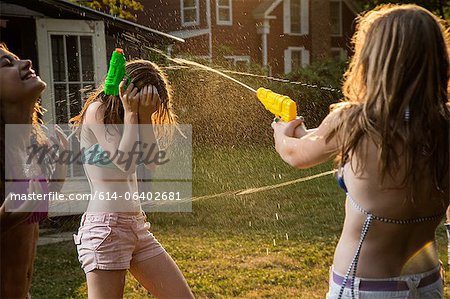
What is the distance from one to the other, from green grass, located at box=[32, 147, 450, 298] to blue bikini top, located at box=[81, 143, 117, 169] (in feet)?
7.56

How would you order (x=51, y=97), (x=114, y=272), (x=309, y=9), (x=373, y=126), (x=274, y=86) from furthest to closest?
(x=309, y=9)
(x=274, y=86)
(x=51, y=97)
(x=114, y=272)
(x=373, y=126)

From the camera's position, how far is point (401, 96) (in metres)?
2.25

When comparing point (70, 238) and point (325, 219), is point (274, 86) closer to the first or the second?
point (325, 219)

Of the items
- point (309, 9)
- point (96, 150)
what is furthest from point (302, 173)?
point (309, 9)

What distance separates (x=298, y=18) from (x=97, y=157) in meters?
21.3

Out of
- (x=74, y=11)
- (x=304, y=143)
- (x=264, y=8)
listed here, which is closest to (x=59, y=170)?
(x=304, y=143)

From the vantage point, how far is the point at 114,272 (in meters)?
3.38

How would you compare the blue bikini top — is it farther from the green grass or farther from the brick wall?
the brick wall

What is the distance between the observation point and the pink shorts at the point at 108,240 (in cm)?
337

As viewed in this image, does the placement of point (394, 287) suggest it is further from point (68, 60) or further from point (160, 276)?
point (68, 60)

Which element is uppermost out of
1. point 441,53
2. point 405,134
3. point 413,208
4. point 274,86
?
point 441,53

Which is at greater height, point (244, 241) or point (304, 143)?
point (304, 143)

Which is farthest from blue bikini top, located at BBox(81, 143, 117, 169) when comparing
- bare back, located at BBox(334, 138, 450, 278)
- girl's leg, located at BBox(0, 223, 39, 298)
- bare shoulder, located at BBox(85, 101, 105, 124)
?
bare back, located at BBox(334, 138, 450, 278)

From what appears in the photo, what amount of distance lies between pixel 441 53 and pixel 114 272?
5.90 feet
